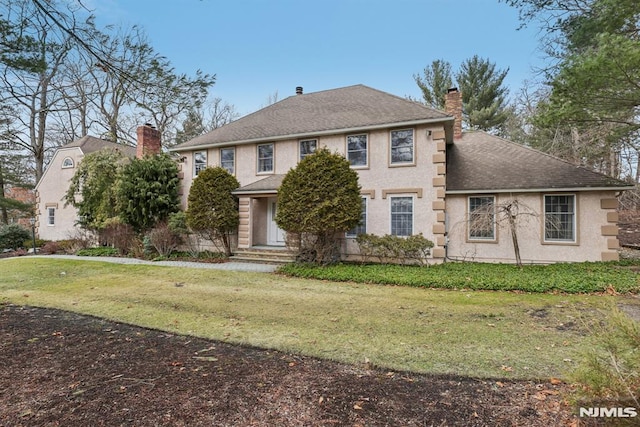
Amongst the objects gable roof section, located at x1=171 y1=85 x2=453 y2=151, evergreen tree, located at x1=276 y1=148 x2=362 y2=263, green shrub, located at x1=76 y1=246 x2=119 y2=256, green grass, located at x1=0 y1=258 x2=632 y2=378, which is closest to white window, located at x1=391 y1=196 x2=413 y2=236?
evergreen tree, located at x1=276 y1=148 x2=362 y2=263

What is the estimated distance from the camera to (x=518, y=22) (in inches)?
397

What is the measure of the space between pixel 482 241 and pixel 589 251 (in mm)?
3171

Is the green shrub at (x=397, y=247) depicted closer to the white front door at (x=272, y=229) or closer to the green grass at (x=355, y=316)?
the green grass at (x=355, y=316)

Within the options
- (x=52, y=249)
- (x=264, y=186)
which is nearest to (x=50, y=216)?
(x=52, y=249)

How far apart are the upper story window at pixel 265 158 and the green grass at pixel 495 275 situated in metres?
5.24

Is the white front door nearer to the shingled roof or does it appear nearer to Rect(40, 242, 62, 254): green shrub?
the shingled roof

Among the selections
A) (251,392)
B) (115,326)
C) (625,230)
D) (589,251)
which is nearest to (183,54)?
(115,326)

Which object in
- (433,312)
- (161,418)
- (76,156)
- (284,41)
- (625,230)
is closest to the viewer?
(161,418)

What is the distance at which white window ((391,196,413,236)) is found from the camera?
11.6 m

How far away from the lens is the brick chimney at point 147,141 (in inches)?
653

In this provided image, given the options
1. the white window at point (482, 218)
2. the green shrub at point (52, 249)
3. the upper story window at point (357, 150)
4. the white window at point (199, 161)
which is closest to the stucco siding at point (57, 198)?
the green shrub at point (52, 249)

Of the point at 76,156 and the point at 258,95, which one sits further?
the point at 258,95

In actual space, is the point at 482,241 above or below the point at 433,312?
above

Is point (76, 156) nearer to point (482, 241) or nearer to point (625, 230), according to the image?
point (482, 241)
